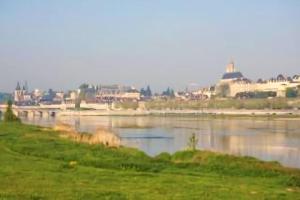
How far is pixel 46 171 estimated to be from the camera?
39.5 ft

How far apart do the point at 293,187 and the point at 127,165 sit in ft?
14.6

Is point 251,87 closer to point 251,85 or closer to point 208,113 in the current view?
point 251,85

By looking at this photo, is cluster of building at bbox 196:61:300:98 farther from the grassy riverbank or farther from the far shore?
the grassy riverbank

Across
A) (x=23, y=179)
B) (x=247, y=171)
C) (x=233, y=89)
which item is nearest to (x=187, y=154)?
(x=247, y=171)

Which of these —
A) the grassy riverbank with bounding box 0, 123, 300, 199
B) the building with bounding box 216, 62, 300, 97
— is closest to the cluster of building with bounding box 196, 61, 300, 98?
the building with bounding box 216, 62, 300, 97

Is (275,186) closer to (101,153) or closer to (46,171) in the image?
(46,171)

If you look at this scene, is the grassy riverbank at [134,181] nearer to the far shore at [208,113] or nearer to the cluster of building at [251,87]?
the far shore at [208,113]

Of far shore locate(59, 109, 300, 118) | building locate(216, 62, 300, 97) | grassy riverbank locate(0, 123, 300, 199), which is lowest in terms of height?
far shore locate(59, 109, 300, 118)

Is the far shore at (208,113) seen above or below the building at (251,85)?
below

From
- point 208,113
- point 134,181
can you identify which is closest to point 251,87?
point 208,113

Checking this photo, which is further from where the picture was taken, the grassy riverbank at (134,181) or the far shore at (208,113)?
the far shore at (208,113)

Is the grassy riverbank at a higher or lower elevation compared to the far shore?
higher

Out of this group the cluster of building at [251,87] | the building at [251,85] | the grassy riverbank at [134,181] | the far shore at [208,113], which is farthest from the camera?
the building at [251,85]

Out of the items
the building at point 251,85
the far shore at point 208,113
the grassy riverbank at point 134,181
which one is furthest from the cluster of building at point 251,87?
the grassy riverbank at point 134,181
